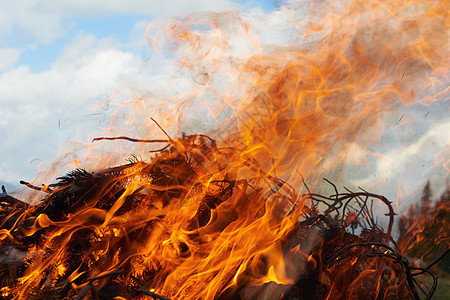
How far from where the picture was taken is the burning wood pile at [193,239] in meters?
2.31

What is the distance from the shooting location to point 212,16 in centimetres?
372

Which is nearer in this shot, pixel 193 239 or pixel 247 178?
pixel 193 239

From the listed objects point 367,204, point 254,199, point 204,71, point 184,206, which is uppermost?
point 204,71

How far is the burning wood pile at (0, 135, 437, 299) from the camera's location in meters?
2.31

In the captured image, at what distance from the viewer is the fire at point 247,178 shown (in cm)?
235

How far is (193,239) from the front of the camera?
2.45 m

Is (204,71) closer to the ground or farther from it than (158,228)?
farther from it

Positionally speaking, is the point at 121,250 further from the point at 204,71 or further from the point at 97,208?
the point at 204,71

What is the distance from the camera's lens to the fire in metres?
2.35

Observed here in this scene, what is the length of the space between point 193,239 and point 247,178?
2.03ft

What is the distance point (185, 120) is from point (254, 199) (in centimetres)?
119

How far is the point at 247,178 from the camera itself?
9.14 ft

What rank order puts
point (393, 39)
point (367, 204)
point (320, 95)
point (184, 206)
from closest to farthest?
point (184, 206)
point (367, 204)
point (320, 95)
point (393, 39)

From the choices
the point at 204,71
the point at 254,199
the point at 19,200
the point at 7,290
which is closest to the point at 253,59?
the point at 204,71
